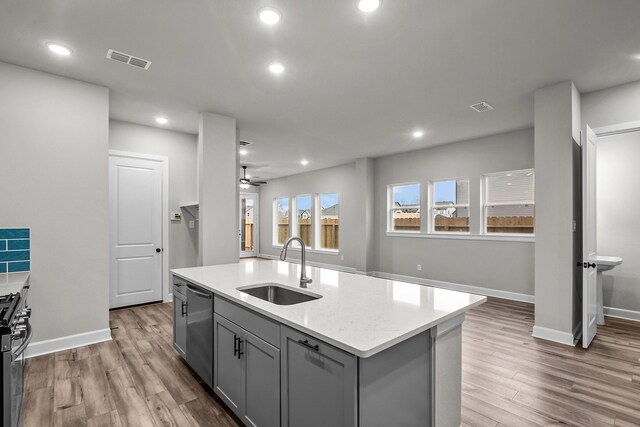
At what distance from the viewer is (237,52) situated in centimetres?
275

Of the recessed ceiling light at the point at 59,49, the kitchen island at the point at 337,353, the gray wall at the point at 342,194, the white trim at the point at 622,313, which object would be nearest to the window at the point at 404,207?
the gray wall at the point at 342,194

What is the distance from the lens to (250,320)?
1.84 metres

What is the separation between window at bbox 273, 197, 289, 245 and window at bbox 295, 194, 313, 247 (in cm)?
53

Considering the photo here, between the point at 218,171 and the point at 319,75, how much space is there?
6.35 feet

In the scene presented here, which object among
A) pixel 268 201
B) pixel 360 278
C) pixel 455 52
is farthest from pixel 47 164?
pixel 268 201

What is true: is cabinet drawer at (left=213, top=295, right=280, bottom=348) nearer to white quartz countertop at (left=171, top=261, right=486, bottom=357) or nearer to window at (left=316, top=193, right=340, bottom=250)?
white quartz countertop at (left=171, top=261, right=486, bottom=357)

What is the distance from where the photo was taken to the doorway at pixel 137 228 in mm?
A: 4543

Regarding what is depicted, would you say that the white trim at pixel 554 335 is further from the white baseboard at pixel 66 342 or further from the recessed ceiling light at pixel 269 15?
the white baseboard at pixel 66 342

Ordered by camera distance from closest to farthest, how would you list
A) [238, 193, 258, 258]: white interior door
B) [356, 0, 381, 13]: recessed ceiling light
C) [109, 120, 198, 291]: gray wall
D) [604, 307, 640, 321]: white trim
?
[356, 0, 381, 13]: recessed ceiling light → [604, 307, 640, 321]: white trim → [109, 120, 198, 291]: gray wall → [238, 193, 258, 258]: white interior door

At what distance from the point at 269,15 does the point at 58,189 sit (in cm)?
272

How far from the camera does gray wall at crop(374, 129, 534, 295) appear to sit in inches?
200

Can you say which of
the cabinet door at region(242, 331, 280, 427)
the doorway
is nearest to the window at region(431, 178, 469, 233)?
the doorway

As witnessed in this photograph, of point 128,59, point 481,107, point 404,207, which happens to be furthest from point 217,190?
point 404,207

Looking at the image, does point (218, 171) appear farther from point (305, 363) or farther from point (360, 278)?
point (305, 363)
